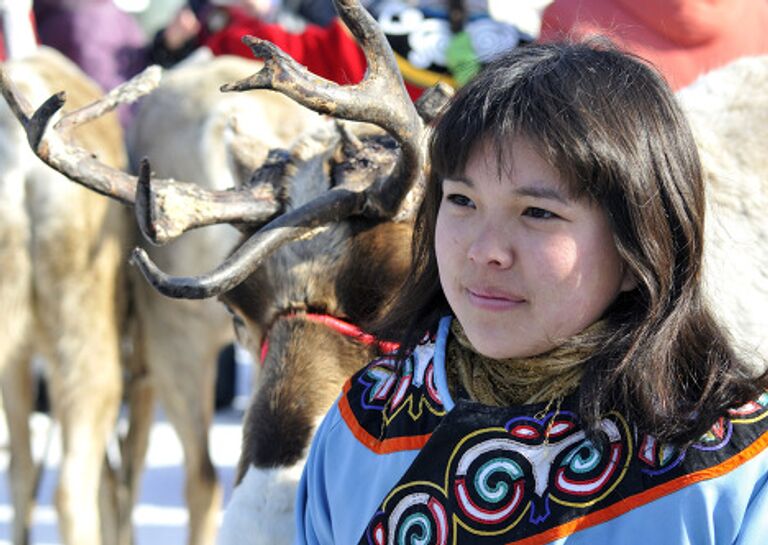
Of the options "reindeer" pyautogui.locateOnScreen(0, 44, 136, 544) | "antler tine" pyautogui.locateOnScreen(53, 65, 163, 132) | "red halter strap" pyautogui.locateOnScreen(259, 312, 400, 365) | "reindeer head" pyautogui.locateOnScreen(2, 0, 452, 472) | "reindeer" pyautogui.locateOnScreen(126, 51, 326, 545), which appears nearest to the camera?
"reindeer head" pyautogui.locateOnScreen(2, 0, 452, 472)

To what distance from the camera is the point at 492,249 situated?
1.68 m

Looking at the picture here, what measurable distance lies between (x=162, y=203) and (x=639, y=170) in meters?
1.18

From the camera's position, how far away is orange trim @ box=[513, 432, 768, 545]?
5.18ft

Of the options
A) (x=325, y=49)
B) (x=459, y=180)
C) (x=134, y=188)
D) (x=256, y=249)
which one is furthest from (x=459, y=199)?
(x=325, y=49)

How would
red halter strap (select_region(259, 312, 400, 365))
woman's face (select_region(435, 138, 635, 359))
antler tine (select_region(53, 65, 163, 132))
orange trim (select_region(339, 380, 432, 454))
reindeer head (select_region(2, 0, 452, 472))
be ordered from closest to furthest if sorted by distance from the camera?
woman's face (select_region(435, 138, 635, 359)) → orange trim (select_region(339, 380, 432, 454)) → reindeer head (select_region(2, 0, 452, 472)) → red halter strap (select_region(259, 312, 400, 365)) → antler tine (select_region(53, 65, 163, 132))

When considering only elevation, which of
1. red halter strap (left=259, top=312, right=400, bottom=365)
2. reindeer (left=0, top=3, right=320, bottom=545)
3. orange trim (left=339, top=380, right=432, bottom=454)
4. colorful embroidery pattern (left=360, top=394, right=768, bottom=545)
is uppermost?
colorful embroidery pattern (left=360, top=394, right=768, bottom=545)

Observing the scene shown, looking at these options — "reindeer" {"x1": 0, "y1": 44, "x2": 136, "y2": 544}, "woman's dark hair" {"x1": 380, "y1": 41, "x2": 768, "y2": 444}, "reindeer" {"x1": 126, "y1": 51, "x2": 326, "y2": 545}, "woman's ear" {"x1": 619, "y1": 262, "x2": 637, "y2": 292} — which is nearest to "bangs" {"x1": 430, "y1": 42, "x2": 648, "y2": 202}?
"woman's dark hair" {"x1": 380, "y1": 41, "x2": 768, "y2": 444}

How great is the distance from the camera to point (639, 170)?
1.68 m

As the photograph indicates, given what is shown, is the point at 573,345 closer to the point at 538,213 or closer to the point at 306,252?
the point at 538,213

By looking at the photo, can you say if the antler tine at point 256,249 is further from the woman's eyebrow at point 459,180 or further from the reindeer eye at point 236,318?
the woman's eyebrow at point 459,180

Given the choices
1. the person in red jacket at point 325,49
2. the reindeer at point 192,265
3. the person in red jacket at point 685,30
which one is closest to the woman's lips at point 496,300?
the person in red jacket at point 685,30

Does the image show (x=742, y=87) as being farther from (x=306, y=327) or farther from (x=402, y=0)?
(x=402, y=0)

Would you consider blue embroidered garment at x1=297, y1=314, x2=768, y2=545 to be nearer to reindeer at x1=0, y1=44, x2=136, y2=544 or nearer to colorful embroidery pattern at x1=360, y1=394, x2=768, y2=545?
colorful embroidery pattern at x1=360, y1=394, x2=768, y2=545

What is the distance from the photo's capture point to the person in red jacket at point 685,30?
340 cm
